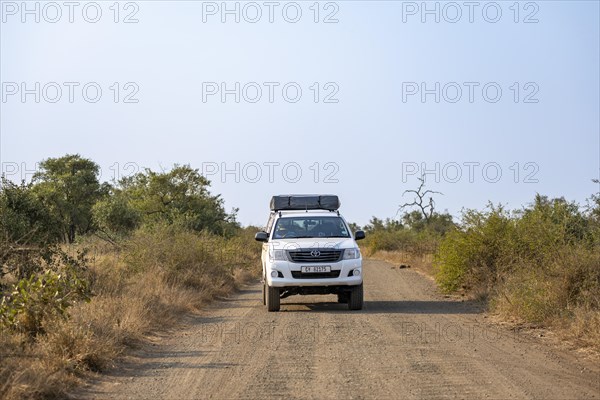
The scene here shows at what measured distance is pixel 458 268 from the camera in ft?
63.6

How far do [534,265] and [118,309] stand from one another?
8171 millimetres

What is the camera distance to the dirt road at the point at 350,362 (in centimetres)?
770

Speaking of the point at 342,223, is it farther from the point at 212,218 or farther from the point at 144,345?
the point at 212,218

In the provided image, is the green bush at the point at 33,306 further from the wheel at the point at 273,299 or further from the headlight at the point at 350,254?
the headlight at the point at 350,254

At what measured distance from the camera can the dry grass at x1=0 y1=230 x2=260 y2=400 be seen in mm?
7902

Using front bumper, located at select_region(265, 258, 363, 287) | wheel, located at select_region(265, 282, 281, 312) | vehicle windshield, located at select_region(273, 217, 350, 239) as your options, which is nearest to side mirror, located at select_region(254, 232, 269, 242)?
vehicle windshield, located at select_region(273, 217, 350, 239)

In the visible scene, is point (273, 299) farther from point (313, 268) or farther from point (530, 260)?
point (530, 260)

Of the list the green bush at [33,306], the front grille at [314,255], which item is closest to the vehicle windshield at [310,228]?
the front grille at [314,255]

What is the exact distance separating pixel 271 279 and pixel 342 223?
243cm

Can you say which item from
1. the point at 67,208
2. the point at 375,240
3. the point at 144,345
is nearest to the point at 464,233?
the point at 144,345

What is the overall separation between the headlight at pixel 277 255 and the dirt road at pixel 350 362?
1.35m

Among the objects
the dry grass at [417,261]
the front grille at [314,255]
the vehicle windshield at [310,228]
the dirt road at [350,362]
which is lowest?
the dirt road at [350,362]

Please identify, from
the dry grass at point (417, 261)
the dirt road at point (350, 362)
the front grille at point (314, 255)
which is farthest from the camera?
the dry grass at point (417, 261)

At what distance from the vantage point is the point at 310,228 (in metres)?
17.0
